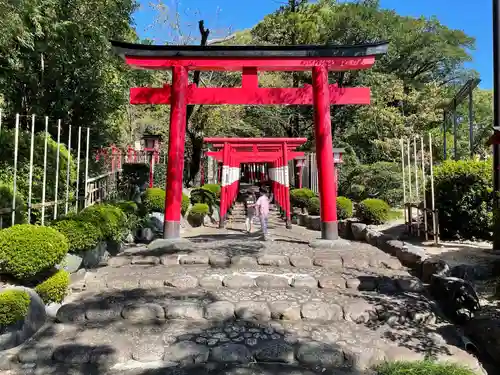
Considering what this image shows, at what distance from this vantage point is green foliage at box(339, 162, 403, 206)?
16547 millimetres

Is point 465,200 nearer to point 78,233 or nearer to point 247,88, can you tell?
point 247,88

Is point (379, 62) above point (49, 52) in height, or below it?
above

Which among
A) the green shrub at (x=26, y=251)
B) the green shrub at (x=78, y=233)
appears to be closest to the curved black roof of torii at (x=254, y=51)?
the green shrub at (x=78, y=233)

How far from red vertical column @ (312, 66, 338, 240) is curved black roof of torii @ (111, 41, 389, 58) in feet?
1.35

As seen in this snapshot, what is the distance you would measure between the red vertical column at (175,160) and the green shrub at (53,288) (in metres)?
3.25

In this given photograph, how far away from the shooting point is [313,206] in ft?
54.1

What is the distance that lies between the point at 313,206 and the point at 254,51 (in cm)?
878

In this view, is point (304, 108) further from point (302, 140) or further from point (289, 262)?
point (289, 262)

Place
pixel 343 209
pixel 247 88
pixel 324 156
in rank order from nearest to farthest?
pixel 324 156
pixel 247 88
pixel 343 209

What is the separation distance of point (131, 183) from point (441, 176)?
11.0 metres

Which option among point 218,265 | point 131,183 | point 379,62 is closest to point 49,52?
point 131,183

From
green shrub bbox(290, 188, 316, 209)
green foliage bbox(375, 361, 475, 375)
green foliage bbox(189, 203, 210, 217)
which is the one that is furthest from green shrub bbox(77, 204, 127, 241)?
green shrub bbox(290, 188, 316, 209)

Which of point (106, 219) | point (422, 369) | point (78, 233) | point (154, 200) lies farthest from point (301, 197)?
point (422, 369)

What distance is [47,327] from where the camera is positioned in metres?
5.12
